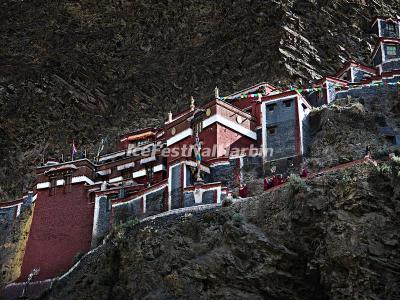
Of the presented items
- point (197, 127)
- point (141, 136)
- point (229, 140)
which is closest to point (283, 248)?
point (229, 140)

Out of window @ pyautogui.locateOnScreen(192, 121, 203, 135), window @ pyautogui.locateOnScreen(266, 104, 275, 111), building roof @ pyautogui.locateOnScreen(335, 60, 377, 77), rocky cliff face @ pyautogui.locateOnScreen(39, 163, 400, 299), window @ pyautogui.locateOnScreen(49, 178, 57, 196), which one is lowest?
rocky cliff face @ pyautogui.locateOnScreen(39, 163, 400, 299)

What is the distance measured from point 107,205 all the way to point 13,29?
100 feet

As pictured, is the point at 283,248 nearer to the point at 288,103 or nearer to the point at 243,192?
the point at 243,192

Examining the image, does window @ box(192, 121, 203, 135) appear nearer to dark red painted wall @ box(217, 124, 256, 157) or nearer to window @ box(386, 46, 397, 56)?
dark red painted wall @ box(217, 124, 256, 157)

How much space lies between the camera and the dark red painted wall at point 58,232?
45.8 meters

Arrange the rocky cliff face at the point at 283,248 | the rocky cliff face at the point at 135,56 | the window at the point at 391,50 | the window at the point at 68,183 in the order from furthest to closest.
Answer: the rocky cliff face at the point at 135,56 < the window at the point at 391,50 < the window at the point at 68,183 < the rocky cliff face at the point at 283,248

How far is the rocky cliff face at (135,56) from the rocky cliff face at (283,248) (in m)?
24.0

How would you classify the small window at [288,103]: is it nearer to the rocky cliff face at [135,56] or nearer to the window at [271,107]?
the window at [271,107]

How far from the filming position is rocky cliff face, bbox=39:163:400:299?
3161 cm

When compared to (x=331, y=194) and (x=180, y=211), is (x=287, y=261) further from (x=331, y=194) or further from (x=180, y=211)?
(x=180, y=211)

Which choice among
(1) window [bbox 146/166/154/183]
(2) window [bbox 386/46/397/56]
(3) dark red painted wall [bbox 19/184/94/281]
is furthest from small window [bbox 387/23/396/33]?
(3) dark red painted wall [bbox 19/184/94/281]

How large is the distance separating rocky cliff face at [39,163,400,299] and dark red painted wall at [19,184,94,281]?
789 centimetres

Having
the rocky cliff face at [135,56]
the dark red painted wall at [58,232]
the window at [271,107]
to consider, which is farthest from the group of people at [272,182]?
the rocky cliff face at [135,56]

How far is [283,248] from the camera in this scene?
33969mm
